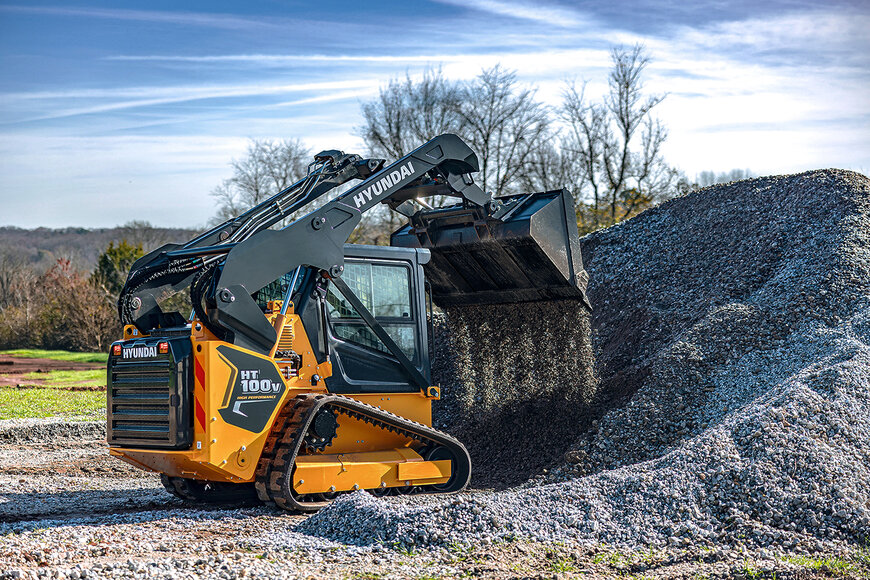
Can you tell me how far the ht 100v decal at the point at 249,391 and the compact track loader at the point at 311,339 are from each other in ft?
0.04

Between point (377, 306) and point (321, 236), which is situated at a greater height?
point (321, 236)

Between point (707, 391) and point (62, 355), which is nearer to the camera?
point (707, 391)

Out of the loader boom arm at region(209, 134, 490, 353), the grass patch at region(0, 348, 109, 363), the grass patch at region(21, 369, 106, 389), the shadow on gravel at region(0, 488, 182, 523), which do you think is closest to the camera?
the loader boom arm at region(209, 134, 490, 353)

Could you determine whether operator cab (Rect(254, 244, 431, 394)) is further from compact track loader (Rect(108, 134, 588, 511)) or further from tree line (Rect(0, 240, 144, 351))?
tree line (Rect(0, 240, 144, 351))

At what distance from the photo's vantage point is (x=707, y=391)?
957 centimetres

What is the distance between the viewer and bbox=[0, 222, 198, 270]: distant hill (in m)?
64.0

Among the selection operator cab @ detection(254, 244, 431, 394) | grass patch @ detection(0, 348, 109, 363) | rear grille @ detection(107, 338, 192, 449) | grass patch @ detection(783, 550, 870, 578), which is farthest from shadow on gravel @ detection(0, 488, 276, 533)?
grass patch @ detection(0, 348, 109, 363)

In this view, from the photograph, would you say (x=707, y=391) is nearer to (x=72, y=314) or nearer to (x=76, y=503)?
(x=76, y=503)

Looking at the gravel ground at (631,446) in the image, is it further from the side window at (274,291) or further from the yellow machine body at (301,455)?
the side window at (274,291)

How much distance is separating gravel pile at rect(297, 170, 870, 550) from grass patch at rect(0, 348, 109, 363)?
78.5ft

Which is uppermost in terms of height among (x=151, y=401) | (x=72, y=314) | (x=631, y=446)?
(x=72, y=314)

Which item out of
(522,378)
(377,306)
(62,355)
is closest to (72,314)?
(62,355)

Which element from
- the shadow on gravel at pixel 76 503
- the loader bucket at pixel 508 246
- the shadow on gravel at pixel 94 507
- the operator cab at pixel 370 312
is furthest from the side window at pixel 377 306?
the shadow on gravel at pixel 76 503

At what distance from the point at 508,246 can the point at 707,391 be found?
2.82m
